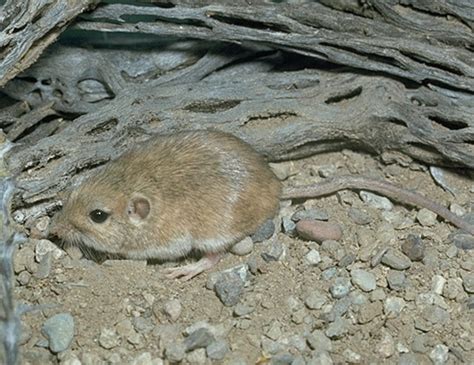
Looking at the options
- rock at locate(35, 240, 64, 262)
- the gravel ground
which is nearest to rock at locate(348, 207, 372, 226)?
the gravel ground

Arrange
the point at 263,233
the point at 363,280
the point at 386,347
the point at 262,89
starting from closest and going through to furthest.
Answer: the point at 386,347 < the point at 363,280 < the point at 263,233 < the point at 262,89

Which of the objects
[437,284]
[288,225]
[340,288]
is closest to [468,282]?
[437,284]

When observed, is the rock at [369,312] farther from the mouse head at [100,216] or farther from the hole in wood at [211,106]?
the hole in wood at [211,106]

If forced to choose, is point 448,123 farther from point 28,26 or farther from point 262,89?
point 28,26

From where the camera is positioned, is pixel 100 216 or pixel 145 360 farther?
pixel 100 216

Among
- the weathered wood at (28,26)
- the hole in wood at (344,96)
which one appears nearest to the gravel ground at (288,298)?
the hole in wood at (344,96)

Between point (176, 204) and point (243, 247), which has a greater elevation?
point (176, 204)

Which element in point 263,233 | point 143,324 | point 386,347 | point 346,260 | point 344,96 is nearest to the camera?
point 386,347
